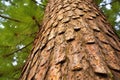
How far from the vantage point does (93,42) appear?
100 centimetres

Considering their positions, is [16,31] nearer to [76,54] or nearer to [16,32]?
[16,32]

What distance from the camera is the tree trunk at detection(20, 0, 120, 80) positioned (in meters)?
0.77

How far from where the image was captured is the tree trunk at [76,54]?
77cm

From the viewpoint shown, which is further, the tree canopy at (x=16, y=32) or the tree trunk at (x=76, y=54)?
the tree canopy at (x=16, y=32)

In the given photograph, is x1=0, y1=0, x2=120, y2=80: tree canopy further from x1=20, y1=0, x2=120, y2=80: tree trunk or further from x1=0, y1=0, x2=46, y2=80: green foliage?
x1=20, y1=0, x2=120, y2=80: tree trunk

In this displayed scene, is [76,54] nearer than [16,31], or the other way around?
[76,54]

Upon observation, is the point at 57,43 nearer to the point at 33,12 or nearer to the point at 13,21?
the point at 33,12

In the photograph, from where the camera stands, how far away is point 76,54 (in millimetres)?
893

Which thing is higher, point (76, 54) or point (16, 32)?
point (76, 54)

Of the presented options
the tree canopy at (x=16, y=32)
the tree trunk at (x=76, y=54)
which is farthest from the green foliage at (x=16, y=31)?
the tree trunk at (x=76, y=54)

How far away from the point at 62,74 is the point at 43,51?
34 centimetres

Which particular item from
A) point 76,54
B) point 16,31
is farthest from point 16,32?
point 76,54

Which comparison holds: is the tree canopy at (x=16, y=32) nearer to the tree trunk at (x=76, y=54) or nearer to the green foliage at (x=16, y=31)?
the green foliage at (x=16, y=31)

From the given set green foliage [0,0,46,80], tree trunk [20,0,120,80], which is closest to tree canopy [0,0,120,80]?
green foliage [0,0,46,80]
